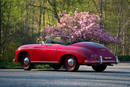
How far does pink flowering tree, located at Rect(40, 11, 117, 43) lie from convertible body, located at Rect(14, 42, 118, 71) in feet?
A: 62.6

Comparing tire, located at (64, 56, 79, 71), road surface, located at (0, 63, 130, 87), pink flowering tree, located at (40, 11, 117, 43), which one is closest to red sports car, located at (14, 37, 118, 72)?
tire, located at (64, 56, 79, 71)

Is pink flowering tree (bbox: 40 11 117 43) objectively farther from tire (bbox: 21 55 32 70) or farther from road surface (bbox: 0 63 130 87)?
road surface (bbox: 0 63 130 87)

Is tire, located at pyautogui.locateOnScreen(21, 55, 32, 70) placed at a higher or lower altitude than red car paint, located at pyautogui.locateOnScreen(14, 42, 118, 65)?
lower

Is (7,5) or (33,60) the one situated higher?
(7,5)

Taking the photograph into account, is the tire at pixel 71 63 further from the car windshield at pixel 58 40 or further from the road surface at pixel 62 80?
the road surface at pixel 62 80

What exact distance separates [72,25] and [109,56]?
22126mm

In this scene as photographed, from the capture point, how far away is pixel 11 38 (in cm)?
4675

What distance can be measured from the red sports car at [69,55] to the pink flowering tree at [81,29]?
18917mm

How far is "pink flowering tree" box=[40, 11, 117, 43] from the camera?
36.1 meters

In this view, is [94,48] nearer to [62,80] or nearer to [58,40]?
[58,40]

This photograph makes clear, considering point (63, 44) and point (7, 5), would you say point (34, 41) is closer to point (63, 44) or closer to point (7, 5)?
point (7, 5)

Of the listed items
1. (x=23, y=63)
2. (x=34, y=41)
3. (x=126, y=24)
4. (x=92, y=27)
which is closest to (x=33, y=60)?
(x=23, y=63)

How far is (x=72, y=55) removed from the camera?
15.4 metres

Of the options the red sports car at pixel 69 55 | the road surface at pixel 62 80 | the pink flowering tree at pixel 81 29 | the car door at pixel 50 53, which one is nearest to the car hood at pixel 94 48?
the red sports car at pixel 69 55
